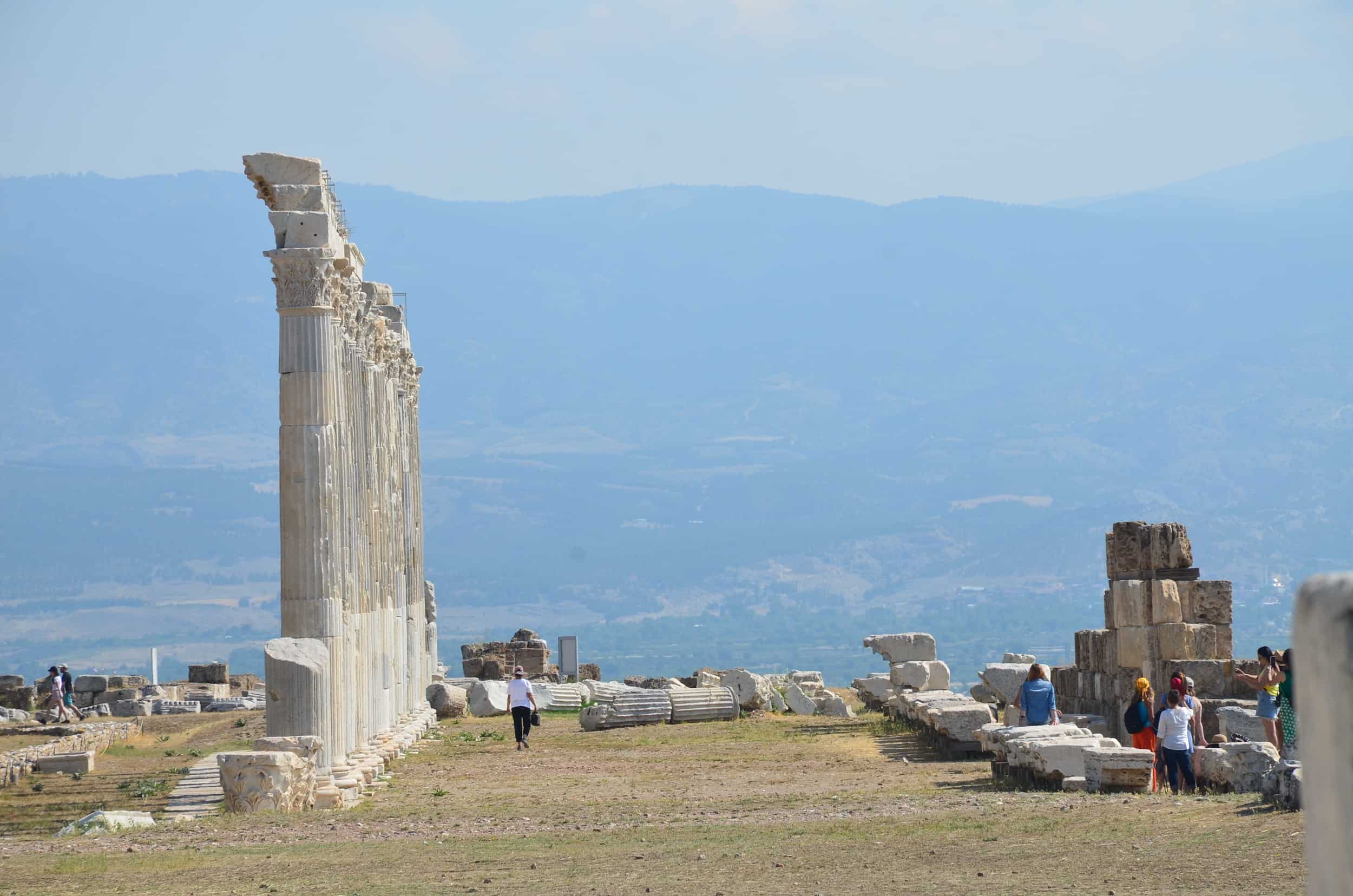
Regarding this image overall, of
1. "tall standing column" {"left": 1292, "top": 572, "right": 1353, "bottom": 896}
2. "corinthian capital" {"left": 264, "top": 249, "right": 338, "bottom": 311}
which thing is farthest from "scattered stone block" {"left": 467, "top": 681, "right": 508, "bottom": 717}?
"tall standing column" {"left": 1292, "top": 572, "right": 1353, "bottom": 896}

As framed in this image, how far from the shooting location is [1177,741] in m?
16.4

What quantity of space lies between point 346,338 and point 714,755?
752cm

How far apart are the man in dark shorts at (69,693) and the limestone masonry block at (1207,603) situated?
949 inches

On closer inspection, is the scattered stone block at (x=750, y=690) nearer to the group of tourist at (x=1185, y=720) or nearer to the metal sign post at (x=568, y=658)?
the metal sign post at (x=568, y=658)

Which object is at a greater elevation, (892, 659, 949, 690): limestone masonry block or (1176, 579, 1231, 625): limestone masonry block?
(1176, 579, 1231, 625): limestone masonry block

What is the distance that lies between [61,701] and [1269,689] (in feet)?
93.1

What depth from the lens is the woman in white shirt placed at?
16391 millimetres

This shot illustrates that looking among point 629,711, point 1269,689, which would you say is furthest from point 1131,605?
point 629,711

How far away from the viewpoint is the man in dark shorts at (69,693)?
40906mm

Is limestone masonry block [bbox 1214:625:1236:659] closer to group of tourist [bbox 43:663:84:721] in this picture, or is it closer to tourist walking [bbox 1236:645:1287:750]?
tourist walking [bbox 1236:645:1287:750]

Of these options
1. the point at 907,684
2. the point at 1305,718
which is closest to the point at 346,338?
the point at 907,684

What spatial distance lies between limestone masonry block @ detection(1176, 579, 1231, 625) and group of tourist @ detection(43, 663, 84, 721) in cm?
2397

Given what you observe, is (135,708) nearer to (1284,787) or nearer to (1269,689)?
(1269,689)

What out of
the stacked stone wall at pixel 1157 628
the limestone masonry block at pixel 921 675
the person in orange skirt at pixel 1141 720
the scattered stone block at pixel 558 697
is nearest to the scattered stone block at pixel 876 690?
the limestone masonry block at pixel 921 675
